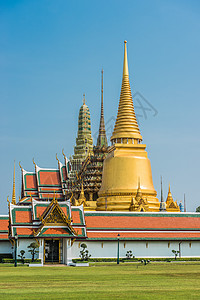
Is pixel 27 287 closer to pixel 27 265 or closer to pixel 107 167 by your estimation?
pixel 27 265

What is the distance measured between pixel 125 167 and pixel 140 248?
16.0m

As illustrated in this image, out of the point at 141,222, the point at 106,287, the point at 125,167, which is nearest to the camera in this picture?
the point at 106,287

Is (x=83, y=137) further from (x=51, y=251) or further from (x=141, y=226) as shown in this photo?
(x=51, y=251)

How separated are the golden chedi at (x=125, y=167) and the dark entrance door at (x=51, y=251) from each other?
1501 cm

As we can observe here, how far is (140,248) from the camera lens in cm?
3759

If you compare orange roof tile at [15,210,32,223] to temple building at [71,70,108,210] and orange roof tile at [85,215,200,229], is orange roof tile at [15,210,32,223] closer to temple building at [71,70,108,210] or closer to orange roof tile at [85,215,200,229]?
orange roof tile at [85,215,200,229]

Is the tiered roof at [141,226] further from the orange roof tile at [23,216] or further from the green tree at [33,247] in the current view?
the green tree at [33,247]

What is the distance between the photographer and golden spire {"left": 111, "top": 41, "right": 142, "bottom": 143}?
5388cm

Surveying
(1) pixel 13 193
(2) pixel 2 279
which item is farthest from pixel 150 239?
(1) pixel 13 193

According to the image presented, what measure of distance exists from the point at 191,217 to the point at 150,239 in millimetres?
4830

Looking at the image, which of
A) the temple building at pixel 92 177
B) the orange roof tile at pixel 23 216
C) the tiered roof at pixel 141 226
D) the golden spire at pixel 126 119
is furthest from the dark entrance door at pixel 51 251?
the temple building at pixel 92 177

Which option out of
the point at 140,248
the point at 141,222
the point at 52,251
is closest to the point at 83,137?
the point at 141,222

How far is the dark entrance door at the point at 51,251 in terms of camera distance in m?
35.2

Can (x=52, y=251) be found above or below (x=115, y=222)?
below
